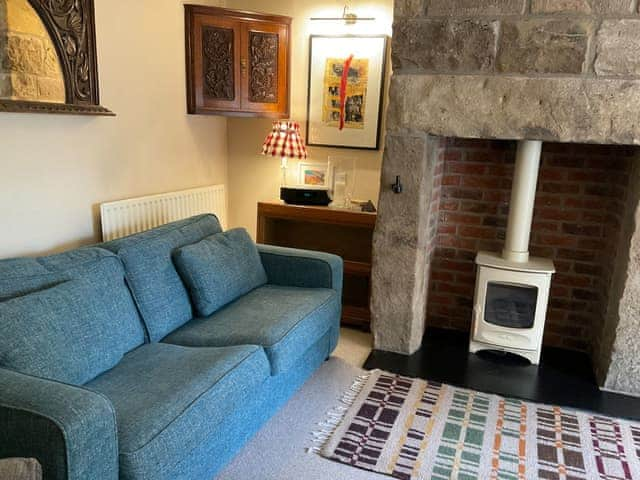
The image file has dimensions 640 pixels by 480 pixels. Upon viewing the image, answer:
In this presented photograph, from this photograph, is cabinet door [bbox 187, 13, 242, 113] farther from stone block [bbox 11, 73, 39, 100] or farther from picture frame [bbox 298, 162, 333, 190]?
stone block [bbox 11, 73, 39, 100]

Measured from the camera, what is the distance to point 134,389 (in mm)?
1771

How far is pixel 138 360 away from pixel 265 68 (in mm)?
2358

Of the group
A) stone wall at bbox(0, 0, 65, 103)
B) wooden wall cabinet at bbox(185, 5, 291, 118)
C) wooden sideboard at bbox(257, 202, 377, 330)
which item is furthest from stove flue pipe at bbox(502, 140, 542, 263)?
stone wall at bbox(0, 0, 65, 103)

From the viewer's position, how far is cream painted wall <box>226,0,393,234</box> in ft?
11.7

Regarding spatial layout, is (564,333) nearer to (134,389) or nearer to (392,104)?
(392,104)

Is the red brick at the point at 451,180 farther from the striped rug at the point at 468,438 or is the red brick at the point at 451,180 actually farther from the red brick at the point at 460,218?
the striped rug at the point at 468,438

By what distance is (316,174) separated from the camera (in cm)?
388

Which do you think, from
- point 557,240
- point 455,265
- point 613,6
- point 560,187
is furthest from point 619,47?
point 455,265

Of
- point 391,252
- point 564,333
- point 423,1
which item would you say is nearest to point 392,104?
point 423,1

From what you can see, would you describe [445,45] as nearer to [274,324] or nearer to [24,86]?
[274,324]

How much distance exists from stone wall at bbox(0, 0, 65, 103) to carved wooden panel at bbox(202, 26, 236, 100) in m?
Result: 1.18

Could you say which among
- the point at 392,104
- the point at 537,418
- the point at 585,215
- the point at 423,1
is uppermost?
the point at 423,1

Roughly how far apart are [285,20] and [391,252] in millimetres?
1884

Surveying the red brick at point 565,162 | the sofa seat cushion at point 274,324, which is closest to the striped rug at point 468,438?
the sofa seat cushion at point 274,324
